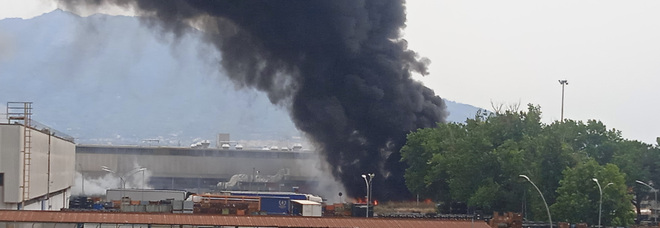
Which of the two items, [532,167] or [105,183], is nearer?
[532,167]

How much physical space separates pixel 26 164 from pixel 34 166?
12.5ft

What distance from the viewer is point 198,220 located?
5575 centimetres

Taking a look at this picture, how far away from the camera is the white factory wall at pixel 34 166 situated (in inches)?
2398

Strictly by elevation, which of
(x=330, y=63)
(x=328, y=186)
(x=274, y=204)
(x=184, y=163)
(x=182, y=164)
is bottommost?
(x=274, y=204)

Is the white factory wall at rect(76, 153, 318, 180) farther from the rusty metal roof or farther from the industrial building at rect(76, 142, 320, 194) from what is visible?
the rusty metal roof

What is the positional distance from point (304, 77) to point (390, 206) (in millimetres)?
16886

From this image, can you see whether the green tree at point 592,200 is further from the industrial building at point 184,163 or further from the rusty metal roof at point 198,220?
the industrial building at point 184,163

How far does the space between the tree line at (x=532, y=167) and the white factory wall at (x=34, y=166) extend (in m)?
38.6

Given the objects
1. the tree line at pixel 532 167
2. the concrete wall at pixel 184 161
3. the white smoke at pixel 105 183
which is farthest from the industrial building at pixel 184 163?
the tree line at pixel 532 167

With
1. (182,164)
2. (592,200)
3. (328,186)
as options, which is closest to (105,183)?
(182,164)

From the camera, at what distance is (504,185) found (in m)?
103

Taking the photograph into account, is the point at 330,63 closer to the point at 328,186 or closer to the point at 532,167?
the point at 328,186

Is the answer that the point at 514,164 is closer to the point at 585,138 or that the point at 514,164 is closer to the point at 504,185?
the point at 504,185

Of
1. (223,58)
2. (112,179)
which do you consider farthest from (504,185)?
(112,179)
